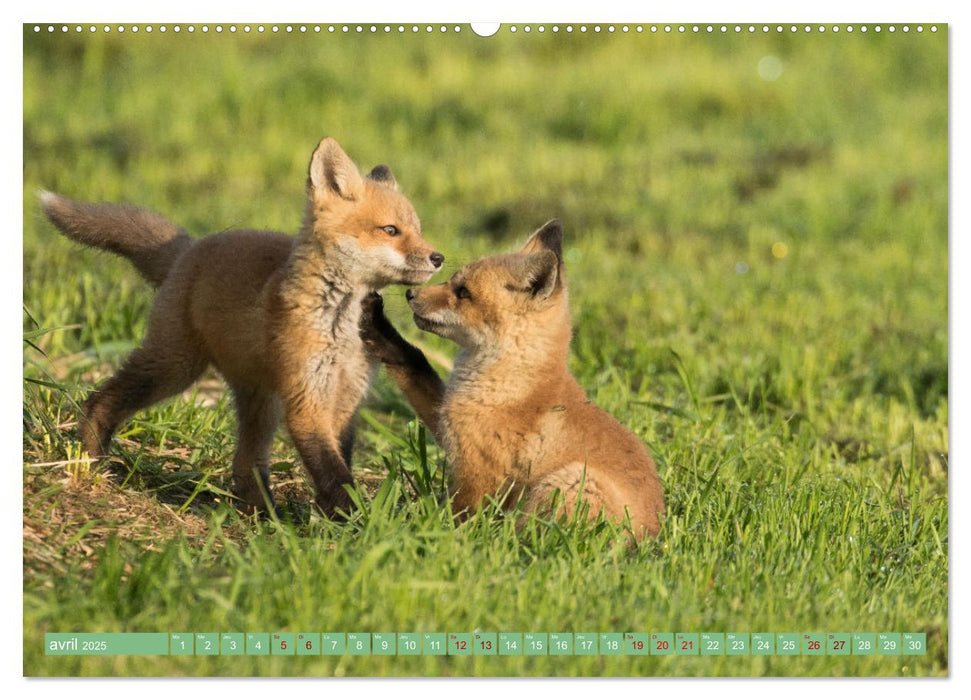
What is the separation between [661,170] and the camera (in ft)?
36.6

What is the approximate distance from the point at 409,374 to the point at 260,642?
1.72m

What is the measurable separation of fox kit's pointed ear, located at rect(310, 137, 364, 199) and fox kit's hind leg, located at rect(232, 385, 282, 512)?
3.56ft

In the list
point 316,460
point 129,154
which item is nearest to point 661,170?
point 129,154

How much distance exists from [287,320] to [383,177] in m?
0.96

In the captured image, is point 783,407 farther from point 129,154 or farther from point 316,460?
point 129,154

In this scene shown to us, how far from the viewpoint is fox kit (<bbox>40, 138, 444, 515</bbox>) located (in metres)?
5.66

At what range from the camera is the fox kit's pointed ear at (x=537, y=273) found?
558cm

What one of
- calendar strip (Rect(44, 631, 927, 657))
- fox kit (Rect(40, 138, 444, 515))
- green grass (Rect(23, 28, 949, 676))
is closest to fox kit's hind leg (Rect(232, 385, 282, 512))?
fox kit (Rect(40, 138, 444, 515))

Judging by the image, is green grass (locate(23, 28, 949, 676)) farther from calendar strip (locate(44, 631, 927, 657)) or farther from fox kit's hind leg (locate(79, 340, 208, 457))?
fox kit's hind leg (locate(79, 340, 208, 457))

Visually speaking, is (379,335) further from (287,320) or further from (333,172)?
(333,172)

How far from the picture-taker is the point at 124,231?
6.40 m

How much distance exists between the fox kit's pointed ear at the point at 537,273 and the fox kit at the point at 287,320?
13.9 inches

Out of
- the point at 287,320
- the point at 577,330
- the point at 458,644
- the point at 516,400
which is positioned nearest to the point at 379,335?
the point at 287,320

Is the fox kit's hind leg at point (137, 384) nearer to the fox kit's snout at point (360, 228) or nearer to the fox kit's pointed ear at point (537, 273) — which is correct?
the fox kit's snout at point (360, 228)
